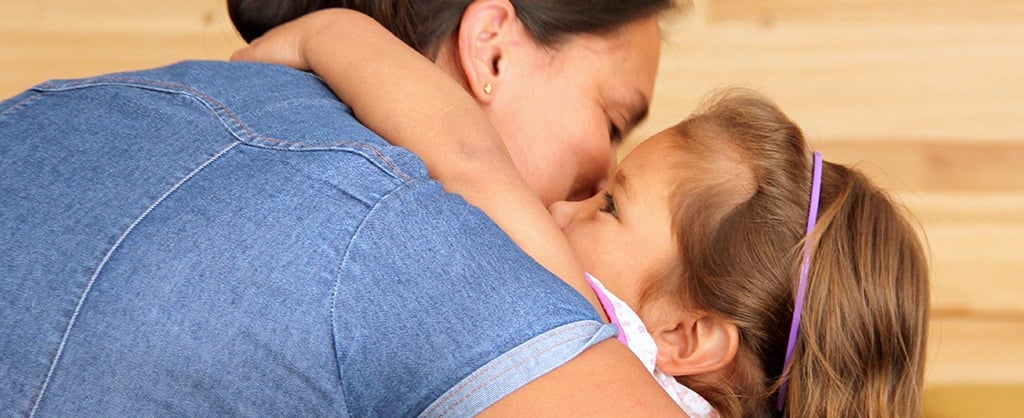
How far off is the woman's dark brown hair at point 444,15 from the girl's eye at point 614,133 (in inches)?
5.2

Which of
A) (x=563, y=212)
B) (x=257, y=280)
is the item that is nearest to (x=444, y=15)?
(x=563, y=212)

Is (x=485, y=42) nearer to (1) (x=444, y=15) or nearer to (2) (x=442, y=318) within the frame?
(1) (x=444, y=15)

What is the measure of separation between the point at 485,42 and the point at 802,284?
0.43 metres

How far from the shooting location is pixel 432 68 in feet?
3.32

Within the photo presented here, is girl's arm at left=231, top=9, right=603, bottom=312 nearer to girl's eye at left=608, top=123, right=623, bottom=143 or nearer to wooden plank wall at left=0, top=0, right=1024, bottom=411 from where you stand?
girl's eye at left=608, top=123, right=623, bottom=143

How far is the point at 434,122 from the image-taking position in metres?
0.94

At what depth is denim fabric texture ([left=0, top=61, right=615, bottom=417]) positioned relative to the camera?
753 millimetres

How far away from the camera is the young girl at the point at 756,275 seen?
1234 mm

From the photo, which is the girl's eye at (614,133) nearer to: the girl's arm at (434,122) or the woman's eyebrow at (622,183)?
the woman's eyebrow at (622,183)

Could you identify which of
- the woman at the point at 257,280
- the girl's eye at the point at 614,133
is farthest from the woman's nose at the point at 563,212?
the woman at the point at 257,280

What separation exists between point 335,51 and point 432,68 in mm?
115

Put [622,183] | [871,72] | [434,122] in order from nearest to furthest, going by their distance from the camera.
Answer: [434,122]
[622,183]
[871,72]

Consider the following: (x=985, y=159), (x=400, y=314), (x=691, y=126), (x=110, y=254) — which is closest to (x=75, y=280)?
(x=110, y=254)

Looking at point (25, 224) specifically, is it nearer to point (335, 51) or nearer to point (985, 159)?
point (335, 51)
